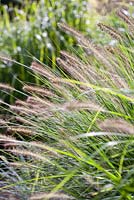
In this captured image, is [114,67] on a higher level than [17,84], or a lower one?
higher

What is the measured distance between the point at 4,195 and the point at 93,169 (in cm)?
46

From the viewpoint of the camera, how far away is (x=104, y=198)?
2.22m

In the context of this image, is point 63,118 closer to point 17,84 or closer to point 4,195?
point 4,195

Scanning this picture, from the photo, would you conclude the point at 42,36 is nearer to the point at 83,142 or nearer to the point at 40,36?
the point at 40,36

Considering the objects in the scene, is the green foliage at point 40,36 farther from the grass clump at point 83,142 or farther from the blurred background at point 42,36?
the grass clump at point 83,142

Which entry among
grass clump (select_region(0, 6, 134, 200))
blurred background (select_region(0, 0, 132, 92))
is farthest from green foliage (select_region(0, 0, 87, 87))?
grass clump (select_region(0, 6, 134, 200))

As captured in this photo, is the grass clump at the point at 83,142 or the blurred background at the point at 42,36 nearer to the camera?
the grass clump at the point at 83,142

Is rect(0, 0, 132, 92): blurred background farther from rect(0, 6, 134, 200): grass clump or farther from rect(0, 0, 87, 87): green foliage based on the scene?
rect(0, 6, 134, 200): grass clump

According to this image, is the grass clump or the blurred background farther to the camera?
the blurred background

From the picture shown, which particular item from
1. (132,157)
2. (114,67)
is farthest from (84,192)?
(114,67)

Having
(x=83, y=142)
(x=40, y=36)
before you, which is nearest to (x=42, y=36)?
(x=40, y=36)

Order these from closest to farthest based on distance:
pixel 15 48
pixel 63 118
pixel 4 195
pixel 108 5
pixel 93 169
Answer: pixel 93 169 → pixel 4 195 → pixel 63 118 → pixel 15 48 → pixel 108 5

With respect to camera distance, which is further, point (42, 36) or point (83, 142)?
point (42, 36)

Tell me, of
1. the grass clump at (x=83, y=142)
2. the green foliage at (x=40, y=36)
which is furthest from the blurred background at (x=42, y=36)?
the grass clump at (x=83, y=142)
